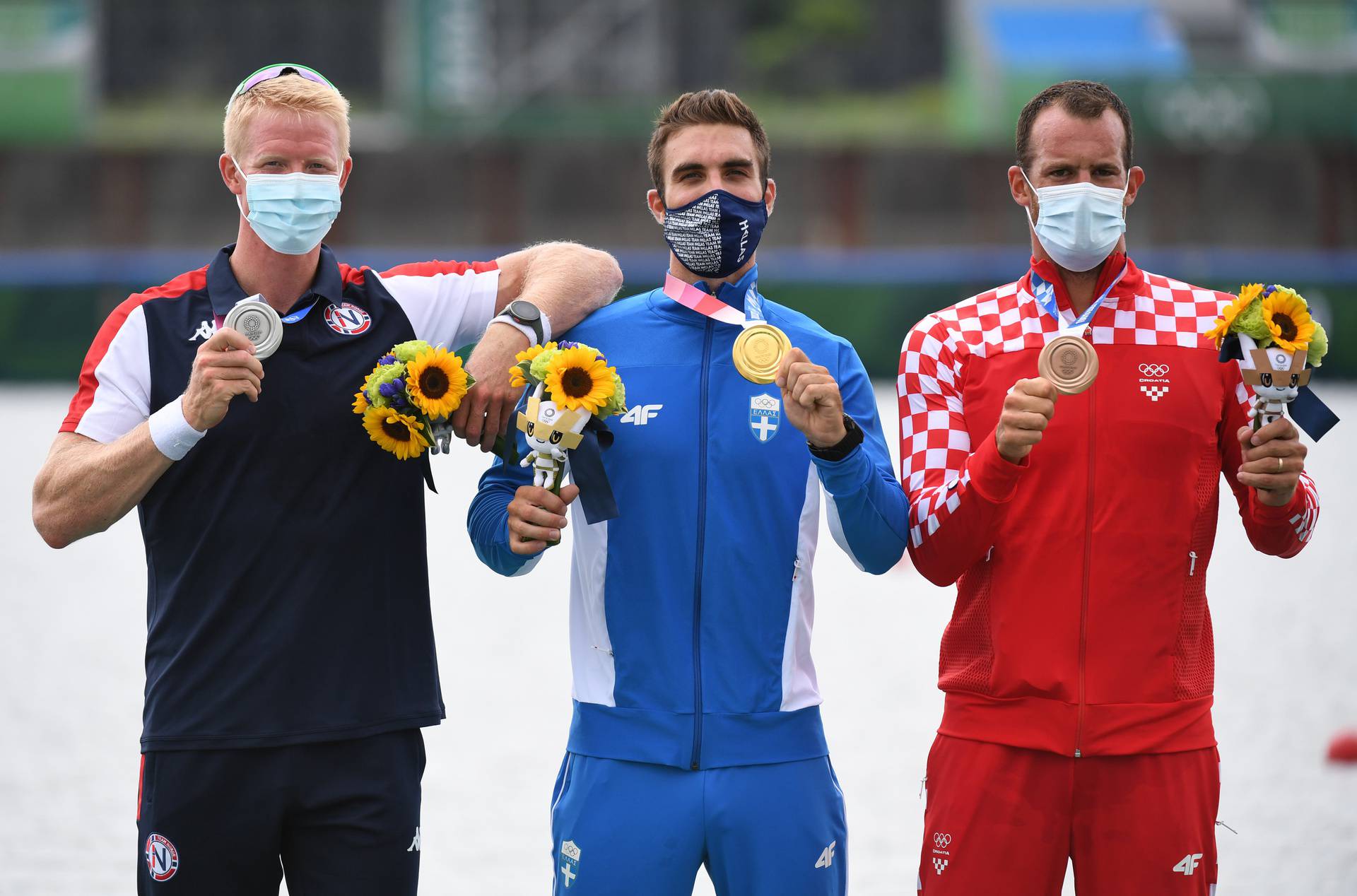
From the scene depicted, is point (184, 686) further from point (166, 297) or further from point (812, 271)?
point (812, 271)

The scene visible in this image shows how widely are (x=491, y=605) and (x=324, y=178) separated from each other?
841 centimetres

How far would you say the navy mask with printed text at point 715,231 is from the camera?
380cm

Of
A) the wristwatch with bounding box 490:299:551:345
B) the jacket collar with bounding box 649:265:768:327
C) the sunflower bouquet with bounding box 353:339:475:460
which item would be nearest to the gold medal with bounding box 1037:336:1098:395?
the jacket collar with bounding box 649:265:768:327

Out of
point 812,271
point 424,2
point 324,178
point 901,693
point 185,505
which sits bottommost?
point 901,693

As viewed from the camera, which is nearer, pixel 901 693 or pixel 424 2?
pixel 901 693

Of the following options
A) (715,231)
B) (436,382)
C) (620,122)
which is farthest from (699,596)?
(620,122)

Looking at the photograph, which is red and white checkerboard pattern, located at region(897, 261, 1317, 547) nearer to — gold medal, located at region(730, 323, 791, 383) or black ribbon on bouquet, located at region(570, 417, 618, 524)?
gold medal, located at region(730, 323, 791, 383)

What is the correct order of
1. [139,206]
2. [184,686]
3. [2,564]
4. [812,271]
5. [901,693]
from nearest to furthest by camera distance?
[184,686], [901,693], [2,564], [812,271], [139,206]

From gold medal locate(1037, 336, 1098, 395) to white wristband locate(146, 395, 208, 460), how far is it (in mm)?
1923

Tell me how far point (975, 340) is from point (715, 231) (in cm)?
73

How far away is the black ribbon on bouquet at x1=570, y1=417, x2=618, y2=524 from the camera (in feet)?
11.7

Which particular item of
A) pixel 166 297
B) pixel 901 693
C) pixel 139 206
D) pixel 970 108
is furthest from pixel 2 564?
pixel 970 108

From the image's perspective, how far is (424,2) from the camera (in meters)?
30.2

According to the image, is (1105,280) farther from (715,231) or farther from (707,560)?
(707,560)
